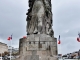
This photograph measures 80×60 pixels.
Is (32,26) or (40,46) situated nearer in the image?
(40,46)

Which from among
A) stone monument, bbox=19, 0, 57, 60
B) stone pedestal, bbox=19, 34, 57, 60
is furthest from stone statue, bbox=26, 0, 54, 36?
stone pedestal, bbox=19, 34, 57, 60

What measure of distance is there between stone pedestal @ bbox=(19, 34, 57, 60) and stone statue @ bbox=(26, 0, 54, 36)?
0.80m

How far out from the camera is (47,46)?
1744 centimetres

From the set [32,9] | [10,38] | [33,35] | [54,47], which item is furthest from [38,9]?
[10,38]

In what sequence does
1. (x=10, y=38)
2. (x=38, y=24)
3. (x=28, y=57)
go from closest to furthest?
1. (x=28, y=57)
2. (x=38, y=24)
3. (x=10, y=38)

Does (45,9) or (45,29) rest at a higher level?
(45,9)

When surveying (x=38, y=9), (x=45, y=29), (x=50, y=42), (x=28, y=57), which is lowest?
(x=28, y=57)

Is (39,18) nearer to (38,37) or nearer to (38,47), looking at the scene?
(38,37)

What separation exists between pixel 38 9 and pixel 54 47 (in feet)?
11.8

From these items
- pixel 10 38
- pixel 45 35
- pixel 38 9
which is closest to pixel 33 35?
pixel 45 35

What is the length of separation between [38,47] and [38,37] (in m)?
0.83

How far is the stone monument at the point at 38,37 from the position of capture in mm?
17141

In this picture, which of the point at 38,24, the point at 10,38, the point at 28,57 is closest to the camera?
the point at 28,57

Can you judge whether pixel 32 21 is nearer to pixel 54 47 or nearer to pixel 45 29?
pixel 45 29
